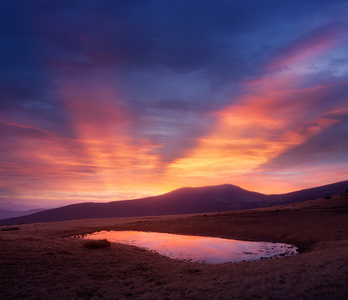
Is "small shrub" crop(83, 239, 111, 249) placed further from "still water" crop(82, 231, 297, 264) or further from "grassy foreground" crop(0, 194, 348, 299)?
"still water" crop(82, 231, 297, 264)

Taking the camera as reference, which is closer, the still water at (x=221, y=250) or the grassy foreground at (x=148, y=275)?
the grassy foreground at (x=148, y=275)

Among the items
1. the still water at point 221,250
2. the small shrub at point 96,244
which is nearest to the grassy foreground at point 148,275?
the small shrub at point 96,244

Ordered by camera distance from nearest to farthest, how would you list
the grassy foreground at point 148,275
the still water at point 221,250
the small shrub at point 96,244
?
the grassy foreground at point 148,275, the still water at point 221,250, the small shrub at point 96,244

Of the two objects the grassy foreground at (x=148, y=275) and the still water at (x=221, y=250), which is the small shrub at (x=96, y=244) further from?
the still water at (x=221, y=250)

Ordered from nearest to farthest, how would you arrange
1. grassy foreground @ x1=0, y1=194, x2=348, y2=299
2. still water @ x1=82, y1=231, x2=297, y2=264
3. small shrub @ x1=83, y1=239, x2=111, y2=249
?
1. grassy foreground @ x1=0, y1=194, x2=348, y2=299
2. still water @ x1=82, y1=231, x2=297, y2=264
3. small shrub @ x1=83, y1=239, x2=111, y2=249

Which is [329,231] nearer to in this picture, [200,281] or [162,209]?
[200,281]

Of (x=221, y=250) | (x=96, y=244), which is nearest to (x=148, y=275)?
(x=96, y=244)

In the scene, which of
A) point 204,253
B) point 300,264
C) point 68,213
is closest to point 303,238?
point 204,253

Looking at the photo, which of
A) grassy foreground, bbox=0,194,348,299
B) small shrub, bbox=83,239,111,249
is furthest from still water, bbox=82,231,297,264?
small shrub, bbox=83,239,111,249

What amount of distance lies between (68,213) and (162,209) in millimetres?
77516

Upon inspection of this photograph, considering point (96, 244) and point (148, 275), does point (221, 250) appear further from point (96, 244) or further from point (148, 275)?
point (96, 244)

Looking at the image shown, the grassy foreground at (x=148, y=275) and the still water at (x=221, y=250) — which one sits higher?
the grassy foreground at (x=148, y=275)

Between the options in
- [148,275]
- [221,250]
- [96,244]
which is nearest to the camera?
[148,275]

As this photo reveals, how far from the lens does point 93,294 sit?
13859 millimetres
